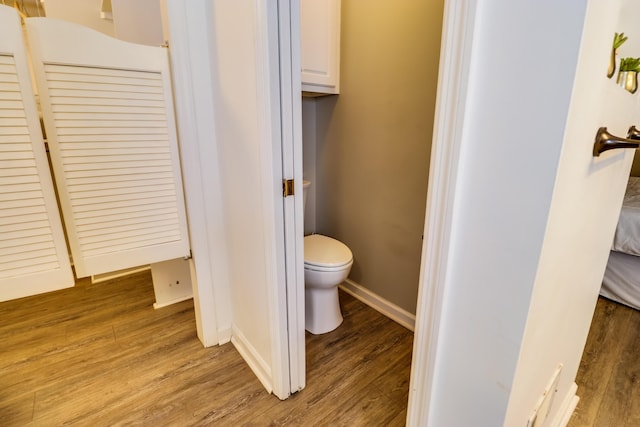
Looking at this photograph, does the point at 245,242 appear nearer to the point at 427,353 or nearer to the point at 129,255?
the point at 129,255

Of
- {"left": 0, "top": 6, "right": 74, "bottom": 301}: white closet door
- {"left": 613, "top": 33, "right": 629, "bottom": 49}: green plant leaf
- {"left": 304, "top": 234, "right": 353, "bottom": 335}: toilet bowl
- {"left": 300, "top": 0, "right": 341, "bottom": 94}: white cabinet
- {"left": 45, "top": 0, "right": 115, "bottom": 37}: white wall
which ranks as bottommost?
{"left": 304, "top": 234, "right": 353, "bottom": 335}: toilet bowl

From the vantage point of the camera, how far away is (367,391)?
4.78 ft

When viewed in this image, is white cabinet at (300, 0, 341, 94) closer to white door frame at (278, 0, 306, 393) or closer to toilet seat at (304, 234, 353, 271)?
white door frame at (278, 0, 306, 393)

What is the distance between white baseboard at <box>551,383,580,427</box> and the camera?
4.09ft

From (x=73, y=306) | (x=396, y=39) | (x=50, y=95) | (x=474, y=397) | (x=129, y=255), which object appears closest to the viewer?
(x=474, y=397)

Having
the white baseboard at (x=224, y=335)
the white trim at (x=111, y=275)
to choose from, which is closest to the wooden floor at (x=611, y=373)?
the white baseboard at (x=224, y=335)

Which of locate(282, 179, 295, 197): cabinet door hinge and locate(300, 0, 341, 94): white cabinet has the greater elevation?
locate(300, 0, 341, 94): white cabinet

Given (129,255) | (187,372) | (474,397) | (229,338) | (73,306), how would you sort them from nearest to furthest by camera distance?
(474,397) → (129,255) → (187,372) → (229,338) → (73,306)

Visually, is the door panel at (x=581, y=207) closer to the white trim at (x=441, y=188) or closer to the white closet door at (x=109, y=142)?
the white trim at (x=441, y=188)

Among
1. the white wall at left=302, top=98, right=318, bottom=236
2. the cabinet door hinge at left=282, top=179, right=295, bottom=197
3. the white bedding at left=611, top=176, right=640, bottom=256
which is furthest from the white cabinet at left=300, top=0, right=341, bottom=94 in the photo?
the white bedding at left=611, top=176, right=640, bottom=256

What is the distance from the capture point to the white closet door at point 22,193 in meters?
1.07

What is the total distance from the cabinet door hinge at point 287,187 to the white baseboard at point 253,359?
85cm

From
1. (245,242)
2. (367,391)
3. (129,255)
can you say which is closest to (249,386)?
(367,391)

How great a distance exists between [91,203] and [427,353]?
1404 millimetres
